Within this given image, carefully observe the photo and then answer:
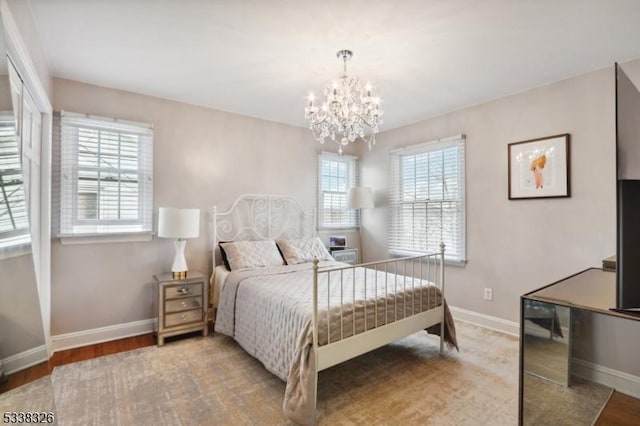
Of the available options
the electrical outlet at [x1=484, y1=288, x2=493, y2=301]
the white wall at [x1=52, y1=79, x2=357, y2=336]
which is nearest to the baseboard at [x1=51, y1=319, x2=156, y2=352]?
the white wall at [x1=52, y1=79, x2=357, y2=336]

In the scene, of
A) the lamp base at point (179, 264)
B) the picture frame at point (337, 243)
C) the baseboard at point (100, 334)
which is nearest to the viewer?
the baseboard at point (100, 334)

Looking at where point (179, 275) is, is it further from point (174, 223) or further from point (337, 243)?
point (337, 243)

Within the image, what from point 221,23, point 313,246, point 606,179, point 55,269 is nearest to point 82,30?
point 221,23

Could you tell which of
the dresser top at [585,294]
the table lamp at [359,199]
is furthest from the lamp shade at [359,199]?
the dresser top at [585,294]

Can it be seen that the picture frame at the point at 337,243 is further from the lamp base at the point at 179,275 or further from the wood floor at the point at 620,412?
the wood floor at the point at 620,412

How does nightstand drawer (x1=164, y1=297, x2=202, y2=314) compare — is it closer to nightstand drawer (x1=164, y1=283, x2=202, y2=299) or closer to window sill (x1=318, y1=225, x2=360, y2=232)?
nightstand drawer (x1=164, y1=283, x2=202, y2=299)

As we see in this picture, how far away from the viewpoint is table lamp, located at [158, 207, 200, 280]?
116 inches

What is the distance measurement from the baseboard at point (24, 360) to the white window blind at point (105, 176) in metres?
1.98

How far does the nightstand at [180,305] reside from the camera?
114 inches

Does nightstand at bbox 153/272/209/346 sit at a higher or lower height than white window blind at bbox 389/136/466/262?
lower

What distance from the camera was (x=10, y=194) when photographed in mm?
1092

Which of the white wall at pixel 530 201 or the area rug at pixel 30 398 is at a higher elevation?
the white wall at pixel 530 201

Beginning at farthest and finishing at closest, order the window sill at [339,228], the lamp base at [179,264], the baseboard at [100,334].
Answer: the window sill at [339,228], the lamp base at [179,264], the baseboard at [100,334]

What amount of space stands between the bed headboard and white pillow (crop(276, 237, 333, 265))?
1.13 ft
